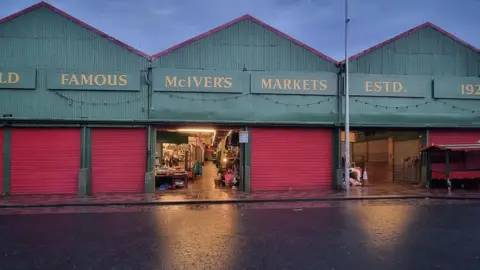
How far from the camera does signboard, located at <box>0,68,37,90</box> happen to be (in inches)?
626

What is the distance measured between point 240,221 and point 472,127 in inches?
562

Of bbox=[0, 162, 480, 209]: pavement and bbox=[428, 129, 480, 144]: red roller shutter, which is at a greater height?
bbox=[428, 129, 480, 144]: red roller shutter

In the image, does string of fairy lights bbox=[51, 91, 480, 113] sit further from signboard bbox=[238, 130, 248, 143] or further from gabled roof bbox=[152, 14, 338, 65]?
gabled roof bbox=[152, 14, 338, 65]

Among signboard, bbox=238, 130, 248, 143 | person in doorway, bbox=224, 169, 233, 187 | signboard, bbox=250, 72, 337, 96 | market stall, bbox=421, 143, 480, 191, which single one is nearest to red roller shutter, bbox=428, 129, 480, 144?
market stall, bbox=421, 143, 480, 191

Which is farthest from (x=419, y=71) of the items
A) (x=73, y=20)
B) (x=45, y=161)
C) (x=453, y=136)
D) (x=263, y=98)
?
(x=45, y=161)

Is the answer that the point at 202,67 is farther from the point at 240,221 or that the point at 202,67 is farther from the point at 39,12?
the point at 240,221

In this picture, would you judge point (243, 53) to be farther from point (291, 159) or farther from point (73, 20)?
point (73, 20)

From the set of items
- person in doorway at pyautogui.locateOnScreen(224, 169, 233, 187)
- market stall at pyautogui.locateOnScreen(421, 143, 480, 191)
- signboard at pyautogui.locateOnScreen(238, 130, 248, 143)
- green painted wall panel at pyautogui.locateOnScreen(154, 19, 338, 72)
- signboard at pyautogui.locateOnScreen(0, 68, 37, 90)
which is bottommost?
person in doorway at pyautogui.locateOnScreen(224, 169, 233, 187)

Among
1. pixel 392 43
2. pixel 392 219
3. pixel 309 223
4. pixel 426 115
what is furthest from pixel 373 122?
pixel 309 223

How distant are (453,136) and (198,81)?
42.8 ft

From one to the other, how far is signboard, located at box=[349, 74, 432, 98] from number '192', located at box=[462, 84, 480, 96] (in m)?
1.84

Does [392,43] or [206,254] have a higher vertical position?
[392,43]

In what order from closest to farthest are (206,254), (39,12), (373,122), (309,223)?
(206,254)
(309,223)
(39,12)
(373,122)

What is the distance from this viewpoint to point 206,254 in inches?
257
